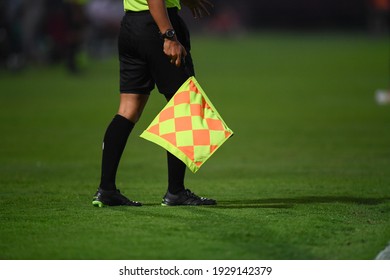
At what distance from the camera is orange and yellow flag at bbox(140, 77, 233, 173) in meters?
6.92

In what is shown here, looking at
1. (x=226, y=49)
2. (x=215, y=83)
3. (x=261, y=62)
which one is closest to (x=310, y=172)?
(x=215, y=83)

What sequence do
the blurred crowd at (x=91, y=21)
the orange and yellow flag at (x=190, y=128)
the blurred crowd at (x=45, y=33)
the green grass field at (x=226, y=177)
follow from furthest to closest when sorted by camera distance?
the blurred crowd at (x=91, y=21)
the blurred crowd at (x=45, y=33)
the orange and yellow flag at (x=190, y=128)
the green grass field at (x=226, y=177)

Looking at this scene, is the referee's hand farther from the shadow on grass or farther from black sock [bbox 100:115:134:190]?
the shadow on grass

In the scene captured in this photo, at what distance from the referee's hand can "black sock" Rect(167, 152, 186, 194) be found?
0.70m

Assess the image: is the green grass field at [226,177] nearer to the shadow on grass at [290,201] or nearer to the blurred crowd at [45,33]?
the shadow on grass at [290,201]

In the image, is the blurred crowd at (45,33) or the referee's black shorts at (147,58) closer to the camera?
the referee's black shorts at (147,58)

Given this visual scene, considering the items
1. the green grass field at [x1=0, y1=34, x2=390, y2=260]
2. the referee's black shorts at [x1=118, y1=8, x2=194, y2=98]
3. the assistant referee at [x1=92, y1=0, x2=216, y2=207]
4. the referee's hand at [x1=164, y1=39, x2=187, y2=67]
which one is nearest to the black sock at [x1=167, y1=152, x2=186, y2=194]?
the assistant referee at [x1=92, y1=0, x2=216, y2=207]

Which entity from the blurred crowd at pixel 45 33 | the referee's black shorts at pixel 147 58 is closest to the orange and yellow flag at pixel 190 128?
the referee's black shorts at pixel 147 58

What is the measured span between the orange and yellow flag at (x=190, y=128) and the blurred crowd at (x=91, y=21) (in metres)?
18.4

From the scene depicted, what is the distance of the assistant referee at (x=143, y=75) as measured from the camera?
23.3 feet

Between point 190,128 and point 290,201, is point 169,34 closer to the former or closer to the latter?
point 190,128

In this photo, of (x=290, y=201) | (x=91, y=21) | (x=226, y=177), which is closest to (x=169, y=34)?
(x=290, y=201)

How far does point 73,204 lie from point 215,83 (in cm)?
1437

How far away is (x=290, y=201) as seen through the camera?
25.2ft
